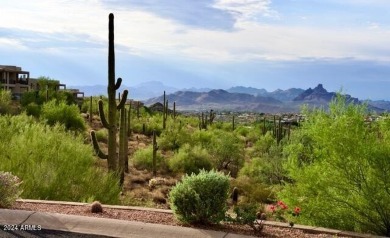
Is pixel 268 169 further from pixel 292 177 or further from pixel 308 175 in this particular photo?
pixel 308 175

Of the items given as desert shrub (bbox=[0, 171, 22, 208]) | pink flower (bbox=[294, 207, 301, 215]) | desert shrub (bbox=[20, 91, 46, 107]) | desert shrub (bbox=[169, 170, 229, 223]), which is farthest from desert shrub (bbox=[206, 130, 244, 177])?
desert shrub (bbox=[169, 170, 229, 223])

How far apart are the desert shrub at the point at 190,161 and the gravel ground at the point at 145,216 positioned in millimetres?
23155

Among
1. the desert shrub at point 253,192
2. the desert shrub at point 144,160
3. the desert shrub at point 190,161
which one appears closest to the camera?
the desert shrub at point 253,192

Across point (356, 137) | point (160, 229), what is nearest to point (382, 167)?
point (356, 137)

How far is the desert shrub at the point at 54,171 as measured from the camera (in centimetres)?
1212

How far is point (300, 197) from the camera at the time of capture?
1039cm

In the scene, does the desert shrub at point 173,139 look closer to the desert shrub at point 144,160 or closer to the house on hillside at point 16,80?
the desert shrub at point 144,160

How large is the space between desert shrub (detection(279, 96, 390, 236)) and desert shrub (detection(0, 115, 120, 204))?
4.66 meters

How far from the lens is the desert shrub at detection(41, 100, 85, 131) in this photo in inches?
1473

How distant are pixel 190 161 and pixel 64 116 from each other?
33.1 feet

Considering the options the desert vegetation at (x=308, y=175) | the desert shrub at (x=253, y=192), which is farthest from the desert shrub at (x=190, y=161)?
the desert vegetation at (x=308, y=175)

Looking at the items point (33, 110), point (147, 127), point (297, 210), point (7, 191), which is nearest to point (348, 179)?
point (297, 210)

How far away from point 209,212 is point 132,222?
113 centimetres

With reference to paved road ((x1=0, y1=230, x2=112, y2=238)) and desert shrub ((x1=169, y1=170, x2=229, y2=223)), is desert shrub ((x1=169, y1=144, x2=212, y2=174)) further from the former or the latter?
paved road ((x1=0, y1=230, x2=112, y2=238))
